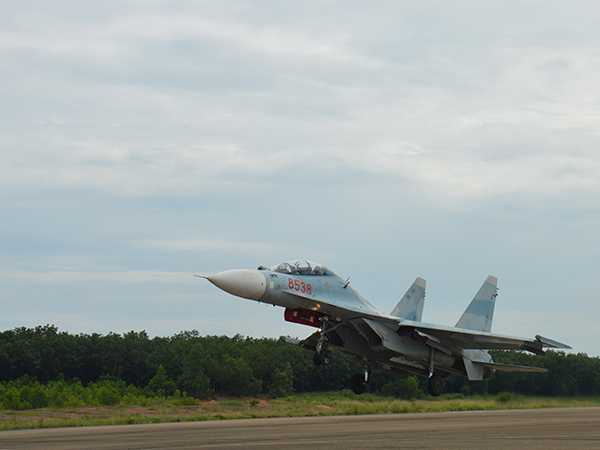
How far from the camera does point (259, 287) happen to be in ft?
75.4

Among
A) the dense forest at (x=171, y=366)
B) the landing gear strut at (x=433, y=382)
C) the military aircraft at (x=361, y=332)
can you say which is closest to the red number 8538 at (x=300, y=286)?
the military aircraft at (x=361, y=332)

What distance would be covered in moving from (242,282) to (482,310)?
17.1 metres

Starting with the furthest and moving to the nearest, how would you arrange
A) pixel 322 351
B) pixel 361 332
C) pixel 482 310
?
pixel 482 310 < pixel 361 332 < pixel 322 351

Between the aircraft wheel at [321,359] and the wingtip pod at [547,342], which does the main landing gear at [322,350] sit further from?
the wingtip pod at [547,342]

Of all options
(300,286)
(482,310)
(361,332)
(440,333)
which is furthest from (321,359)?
(482,310)

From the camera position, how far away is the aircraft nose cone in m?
22.0

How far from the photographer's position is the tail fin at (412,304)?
34000 mm

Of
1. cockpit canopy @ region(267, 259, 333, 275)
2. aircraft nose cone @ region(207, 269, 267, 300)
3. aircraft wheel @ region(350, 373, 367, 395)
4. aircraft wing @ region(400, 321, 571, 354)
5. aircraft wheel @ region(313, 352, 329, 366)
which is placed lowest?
aircraft wheel @ region(350, 373, 367, 395)

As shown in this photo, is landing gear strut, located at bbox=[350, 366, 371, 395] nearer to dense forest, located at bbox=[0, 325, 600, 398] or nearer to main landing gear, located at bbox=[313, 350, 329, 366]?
main landing gear, located at bbox=[313, 350, 329, 366]

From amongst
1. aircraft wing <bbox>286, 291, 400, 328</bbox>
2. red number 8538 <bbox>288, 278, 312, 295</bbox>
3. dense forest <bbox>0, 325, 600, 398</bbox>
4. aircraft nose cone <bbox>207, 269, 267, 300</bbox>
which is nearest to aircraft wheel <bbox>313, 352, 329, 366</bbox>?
aircraft wing <bbox>286, 291, 400, 328</bbox>

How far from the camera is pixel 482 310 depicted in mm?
34375

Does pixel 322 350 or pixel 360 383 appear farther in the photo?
pixel 360 383

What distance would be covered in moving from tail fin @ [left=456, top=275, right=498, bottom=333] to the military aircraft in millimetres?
3011

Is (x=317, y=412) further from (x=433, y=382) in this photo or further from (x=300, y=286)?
(x=300, y=286)
